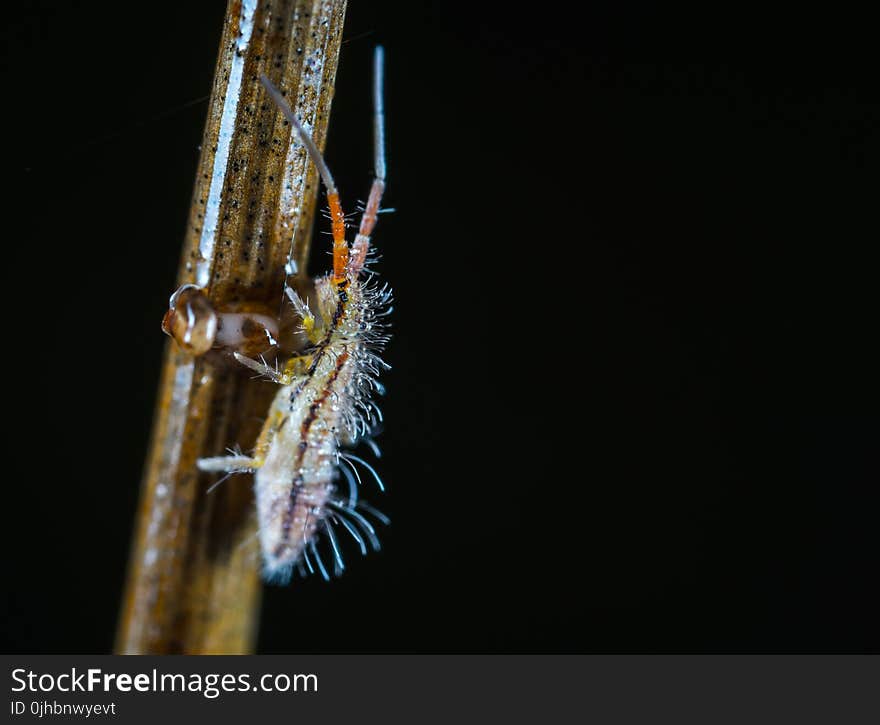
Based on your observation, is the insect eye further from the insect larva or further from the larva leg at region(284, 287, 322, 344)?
the larva leg at region(284, 287, 322, 344)

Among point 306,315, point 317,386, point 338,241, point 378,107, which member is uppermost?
point 378,107

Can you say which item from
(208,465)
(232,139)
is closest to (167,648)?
(208,465)

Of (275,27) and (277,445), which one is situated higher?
(275,27)

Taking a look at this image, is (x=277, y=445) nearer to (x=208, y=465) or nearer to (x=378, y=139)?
(x=208, y=465)

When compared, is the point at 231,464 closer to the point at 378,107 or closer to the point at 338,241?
the point at 338,241

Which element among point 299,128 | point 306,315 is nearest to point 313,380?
point 306,315

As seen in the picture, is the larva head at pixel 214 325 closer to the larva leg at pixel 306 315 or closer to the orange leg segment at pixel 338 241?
the larva leg at pixel 306 315

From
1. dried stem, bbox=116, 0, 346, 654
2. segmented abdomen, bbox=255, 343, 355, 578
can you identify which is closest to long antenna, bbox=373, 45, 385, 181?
dried stem, bbox=116, 0, 346, 654
